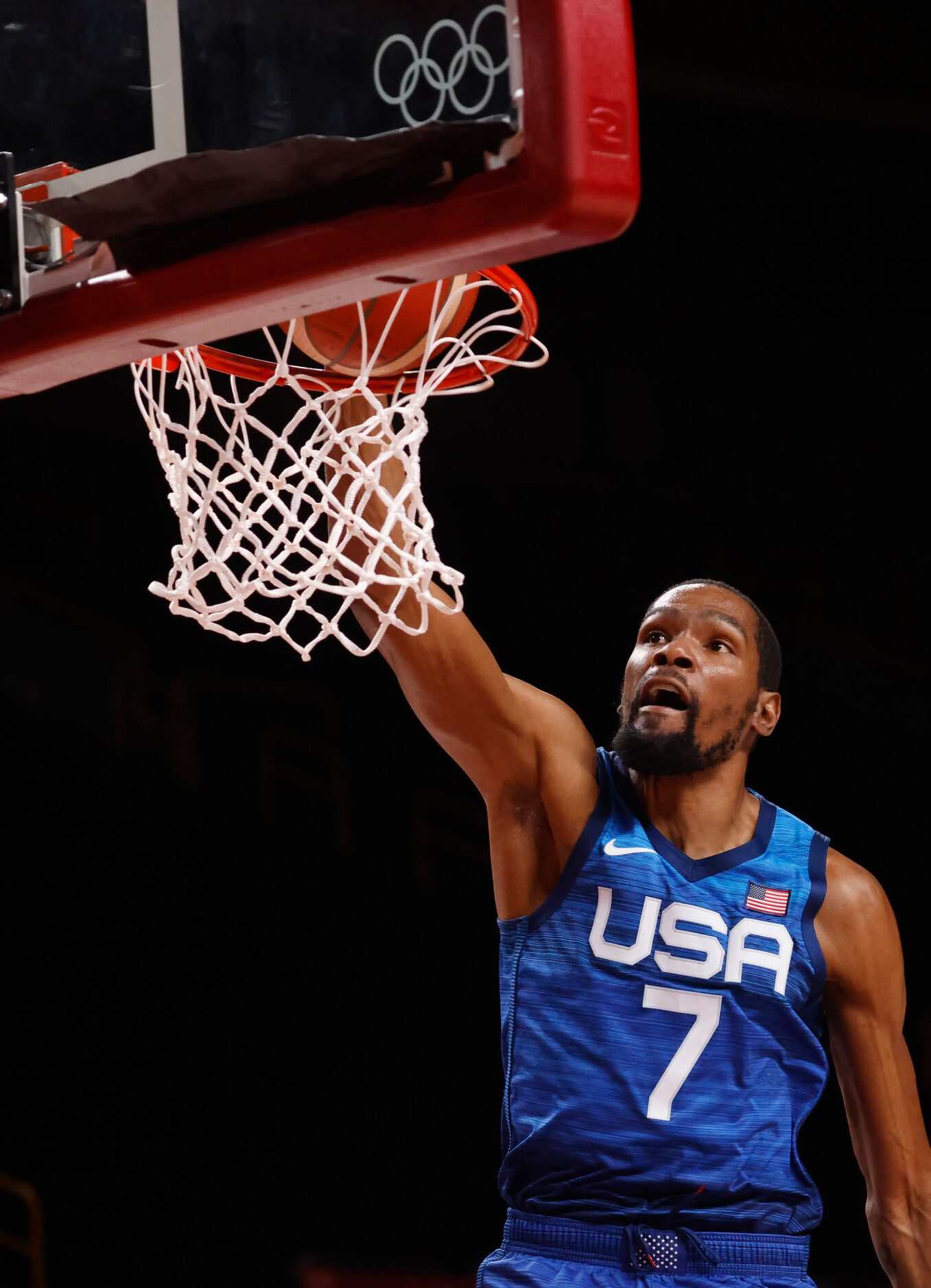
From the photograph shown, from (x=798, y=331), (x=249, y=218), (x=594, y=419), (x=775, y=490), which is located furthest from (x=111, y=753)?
(x=249, y=218)

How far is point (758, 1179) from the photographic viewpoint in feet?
8.99

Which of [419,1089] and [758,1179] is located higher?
[758,1179]

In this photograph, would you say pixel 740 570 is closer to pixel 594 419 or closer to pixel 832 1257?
pixel 594 419

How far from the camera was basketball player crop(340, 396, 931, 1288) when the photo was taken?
269cm

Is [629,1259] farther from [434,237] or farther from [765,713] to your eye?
[434,237]

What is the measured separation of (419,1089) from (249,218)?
4.75 m

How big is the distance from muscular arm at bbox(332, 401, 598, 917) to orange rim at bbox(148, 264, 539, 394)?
0.53 ft

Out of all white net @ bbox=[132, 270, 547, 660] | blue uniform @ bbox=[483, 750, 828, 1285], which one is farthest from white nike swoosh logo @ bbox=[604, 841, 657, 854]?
white net @ bbox=[132, 270, 547, 660]

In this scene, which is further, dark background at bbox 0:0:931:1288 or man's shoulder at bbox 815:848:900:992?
dark background at bbox 0:0:931:1288

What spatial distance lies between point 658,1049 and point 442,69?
63.3 inches

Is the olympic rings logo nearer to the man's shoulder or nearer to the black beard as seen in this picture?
the black beard

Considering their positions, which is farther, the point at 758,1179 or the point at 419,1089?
the point at 419,1089

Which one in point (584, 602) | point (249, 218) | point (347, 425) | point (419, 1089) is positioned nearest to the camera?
point (249, 218)

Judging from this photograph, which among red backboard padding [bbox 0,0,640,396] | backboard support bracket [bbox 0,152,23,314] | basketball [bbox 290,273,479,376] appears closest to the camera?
red backboard padding [bbox 0,0,640,396]
